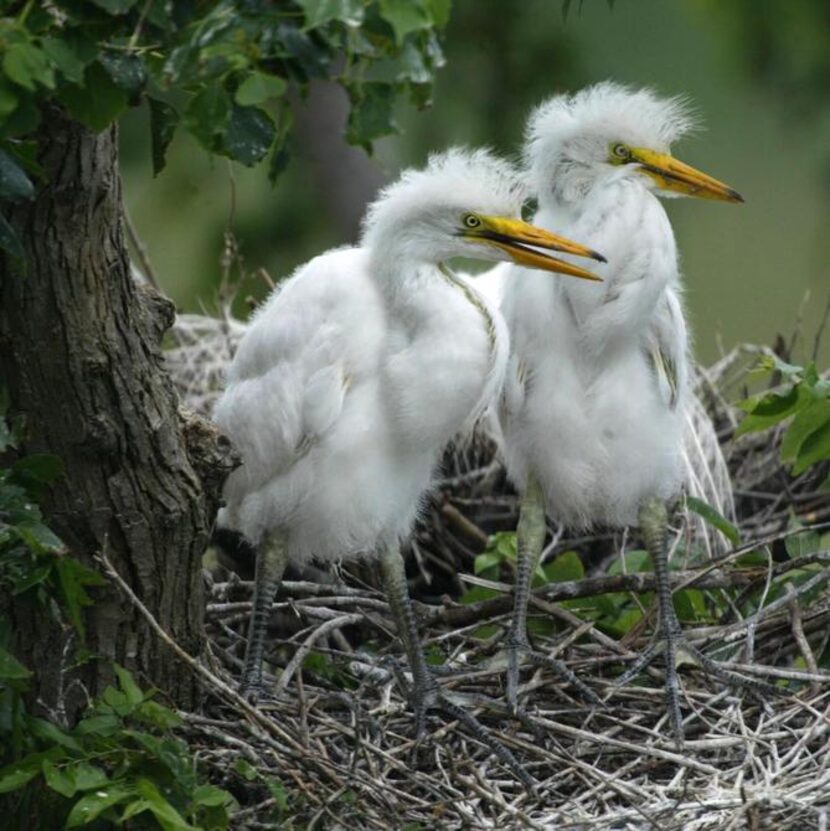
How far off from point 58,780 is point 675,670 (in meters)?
1.13

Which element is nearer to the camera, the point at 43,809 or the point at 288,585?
the point at 43,809

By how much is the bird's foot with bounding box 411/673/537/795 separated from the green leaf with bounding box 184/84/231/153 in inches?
47.5

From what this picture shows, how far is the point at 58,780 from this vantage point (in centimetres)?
198

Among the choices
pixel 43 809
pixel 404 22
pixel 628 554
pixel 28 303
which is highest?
pixel 404 22

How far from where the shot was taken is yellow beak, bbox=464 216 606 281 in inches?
101

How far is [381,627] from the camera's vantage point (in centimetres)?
294

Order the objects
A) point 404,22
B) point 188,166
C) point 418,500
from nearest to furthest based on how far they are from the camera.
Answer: point 404,22
point 418,500
point 188,166

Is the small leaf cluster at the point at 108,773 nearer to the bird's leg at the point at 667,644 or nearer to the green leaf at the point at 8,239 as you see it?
the green leaf at the point at 8,239

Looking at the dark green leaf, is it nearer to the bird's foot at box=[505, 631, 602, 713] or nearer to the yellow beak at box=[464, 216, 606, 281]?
the yellow beak at box=[464, 216, 606, 281]

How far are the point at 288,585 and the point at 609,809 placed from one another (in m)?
0.86

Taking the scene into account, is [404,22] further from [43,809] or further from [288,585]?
[288,585]

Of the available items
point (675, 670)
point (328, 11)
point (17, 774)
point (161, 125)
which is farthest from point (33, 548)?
point (675, 670)

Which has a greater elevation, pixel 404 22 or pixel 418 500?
pixel 404 22

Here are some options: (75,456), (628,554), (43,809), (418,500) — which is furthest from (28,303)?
(628,554)
